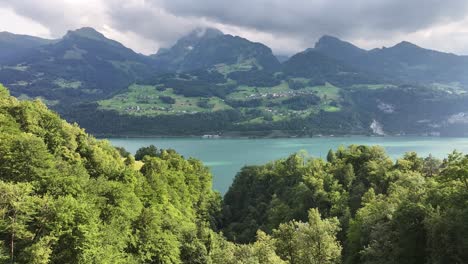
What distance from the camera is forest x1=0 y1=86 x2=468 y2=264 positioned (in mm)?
30188

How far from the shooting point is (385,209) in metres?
41.6

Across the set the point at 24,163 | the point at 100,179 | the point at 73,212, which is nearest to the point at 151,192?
the point at 100,179

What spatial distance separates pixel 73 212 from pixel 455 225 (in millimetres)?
30267

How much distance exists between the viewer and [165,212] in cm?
5419

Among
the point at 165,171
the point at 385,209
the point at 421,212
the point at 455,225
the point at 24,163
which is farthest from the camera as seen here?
the point at 165,171

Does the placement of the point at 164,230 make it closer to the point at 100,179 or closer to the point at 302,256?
the point at 100,179

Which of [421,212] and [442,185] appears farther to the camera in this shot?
[442,185]

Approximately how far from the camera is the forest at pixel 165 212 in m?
30.2

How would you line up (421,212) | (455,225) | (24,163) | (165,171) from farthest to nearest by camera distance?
(165,171), (24,163), (421,212), (455,225)

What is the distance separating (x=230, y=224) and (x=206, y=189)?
367 inches

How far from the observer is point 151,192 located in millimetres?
54781

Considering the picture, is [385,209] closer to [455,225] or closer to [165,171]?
[455,225]

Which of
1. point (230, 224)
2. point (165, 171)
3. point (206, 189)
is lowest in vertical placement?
point (230, 224)

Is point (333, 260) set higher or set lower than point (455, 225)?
lower
